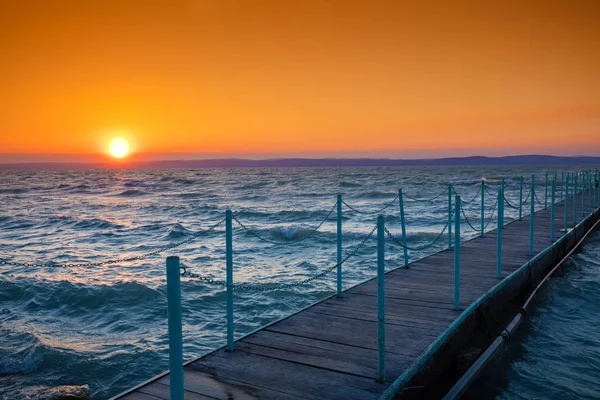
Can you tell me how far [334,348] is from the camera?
16.2ft

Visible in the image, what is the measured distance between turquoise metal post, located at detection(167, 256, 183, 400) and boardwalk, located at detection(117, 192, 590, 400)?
111 cm

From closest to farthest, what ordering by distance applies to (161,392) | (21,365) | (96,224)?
(161,392) < (21,365) < (96,224)

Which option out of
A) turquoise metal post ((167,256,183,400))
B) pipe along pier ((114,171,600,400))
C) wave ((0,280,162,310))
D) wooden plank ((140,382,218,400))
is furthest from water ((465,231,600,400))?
wave ((0,280,162,310))

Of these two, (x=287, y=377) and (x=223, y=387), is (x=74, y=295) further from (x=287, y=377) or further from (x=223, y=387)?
(x=287, y=377)

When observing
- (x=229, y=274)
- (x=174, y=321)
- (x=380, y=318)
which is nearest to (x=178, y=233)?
(x=229, y=274)

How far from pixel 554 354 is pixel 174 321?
640 cm

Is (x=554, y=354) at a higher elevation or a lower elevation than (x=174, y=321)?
lower

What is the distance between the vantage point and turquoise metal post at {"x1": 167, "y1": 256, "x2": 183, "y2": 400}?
2773mm

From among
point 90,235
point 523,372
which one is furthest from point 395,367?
point 90,235

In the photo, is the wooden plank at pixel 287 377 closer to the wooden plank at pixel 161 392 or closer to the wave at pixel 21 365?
the wooden plank at pixel 161 392

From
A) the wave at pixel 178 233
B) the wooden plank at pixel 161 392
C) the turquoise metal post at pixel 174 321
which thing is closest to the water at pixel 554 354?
the wooden plank at pixel 161 392

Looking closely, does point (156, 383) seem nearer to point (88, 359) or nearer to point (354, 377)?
point (354, 377)

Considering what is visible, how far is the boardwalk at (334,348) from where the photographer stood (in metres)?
4.04

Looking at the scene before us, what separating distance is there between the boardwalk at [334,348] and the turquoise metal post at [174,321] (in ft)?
3.65
